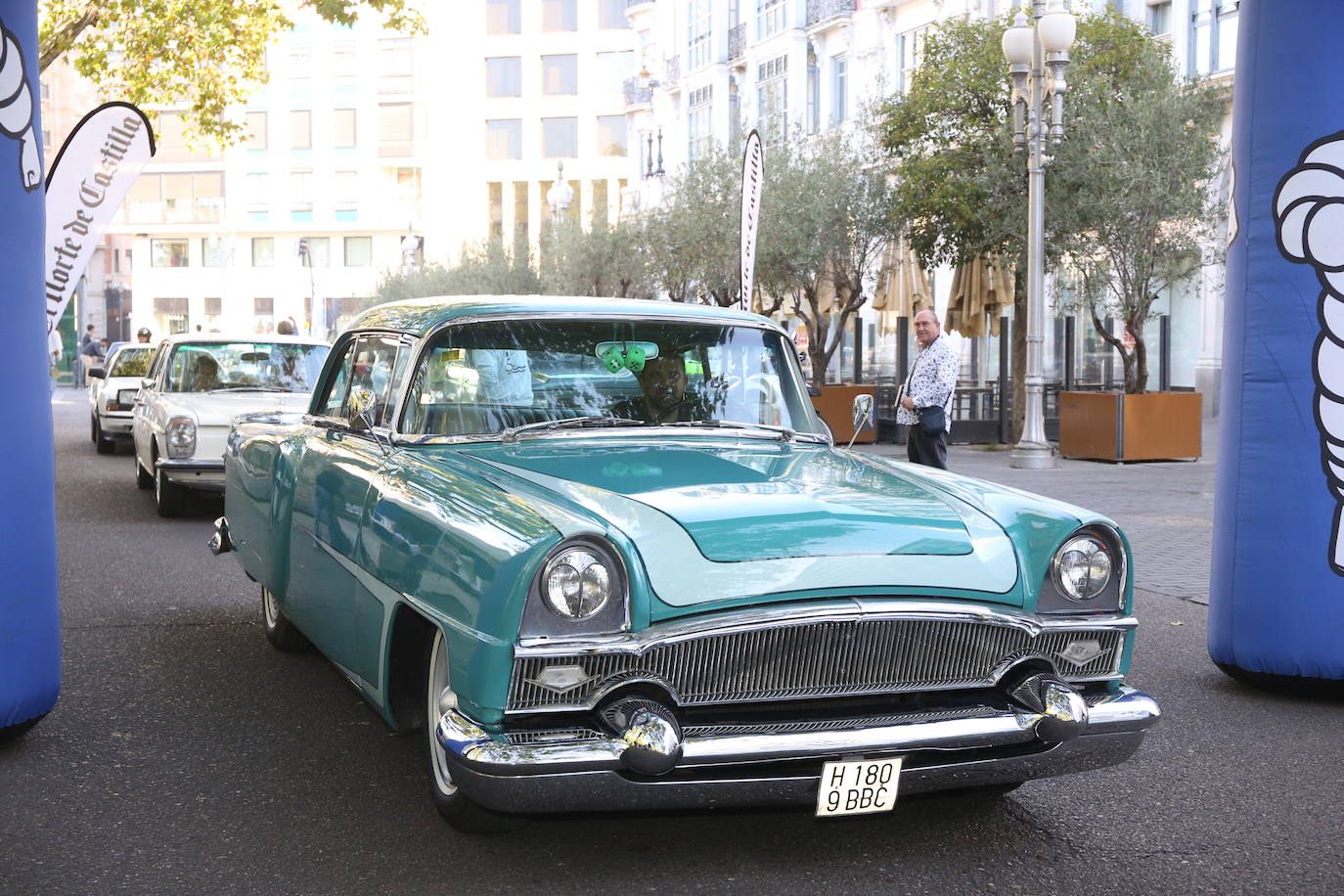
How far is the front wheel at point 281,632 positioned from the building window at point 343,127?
7646 centimetres

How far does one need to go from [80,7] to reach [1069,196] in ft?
45.5

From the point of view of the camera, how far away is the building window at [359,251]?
267 feet

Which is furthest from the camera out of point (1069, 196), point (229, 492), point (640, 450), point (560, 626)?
point (1069, 196)

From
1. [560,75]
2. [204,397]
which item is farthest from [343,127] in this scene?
[204,397]

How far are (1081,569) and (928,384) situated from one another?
7.81m

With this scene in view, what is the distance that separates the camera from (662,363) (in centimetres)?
536

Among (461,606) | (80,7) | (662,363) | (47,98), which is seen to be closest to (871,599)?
(461,606)

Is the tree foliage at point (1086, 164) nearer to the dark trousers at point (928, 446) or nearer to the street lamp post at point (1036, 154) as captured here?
the street lamp post at point (1036, 154)

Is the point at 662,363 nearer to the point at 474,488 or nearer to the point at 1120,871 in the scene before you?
the point at 474,488

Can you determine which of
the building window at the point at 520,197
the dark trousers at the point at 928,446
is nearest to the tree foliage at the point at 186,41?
the dark trousers at the point at 928,446

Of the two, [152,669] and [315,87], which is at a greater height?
[315,87]

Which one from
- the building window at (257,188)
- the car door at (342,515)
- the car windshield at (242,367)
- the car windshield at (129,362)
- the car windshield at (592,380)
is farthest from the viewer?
the building window at (257,188)

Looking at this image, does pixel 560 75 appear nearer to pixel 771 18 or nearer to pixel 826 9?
pixel 771 18

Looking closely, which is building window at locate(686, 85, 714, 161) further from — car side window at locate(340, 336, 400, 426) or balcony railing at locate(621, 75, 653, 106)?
car side window at locate(340, 336, 400, 426)
